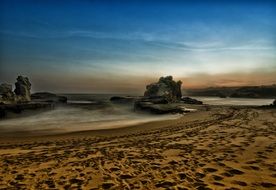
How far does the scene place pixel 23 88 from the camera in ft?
196


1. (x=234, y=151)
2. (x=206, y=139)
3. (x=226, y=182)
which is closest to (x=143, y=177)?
(x=226, y=182)

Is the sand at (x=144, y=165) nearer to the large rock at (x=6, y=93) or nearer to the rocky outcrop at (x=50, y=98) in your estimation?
the large rock at (x=6, y=93)

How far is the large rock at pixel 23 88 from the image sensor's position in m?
58.0

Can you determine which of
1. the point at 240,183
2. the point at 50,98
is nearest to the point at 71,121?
the point at 240,183

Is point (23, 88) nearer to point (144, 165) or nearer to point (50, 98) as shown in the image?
point (50, 98)

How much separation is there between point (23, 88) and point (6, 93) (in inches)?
547

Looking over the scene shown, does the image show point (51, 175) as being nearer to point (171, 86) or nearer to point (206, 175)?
point (206, 175)

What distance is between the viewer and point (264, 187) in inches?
254

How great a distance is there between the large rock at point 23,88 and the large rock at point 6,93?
6709 mm

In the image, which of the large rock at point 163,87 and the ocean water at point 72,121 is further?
the large rock at point 163,87

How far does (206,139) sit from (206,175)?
235 inches

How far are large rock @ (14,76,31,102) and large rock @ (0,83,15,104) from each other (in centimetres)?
671

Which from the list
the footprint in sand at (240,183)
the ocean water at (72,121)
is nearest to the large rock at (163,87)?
the ocean water at (72,121)

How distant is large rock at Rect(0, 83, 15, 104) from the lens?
44.5m
